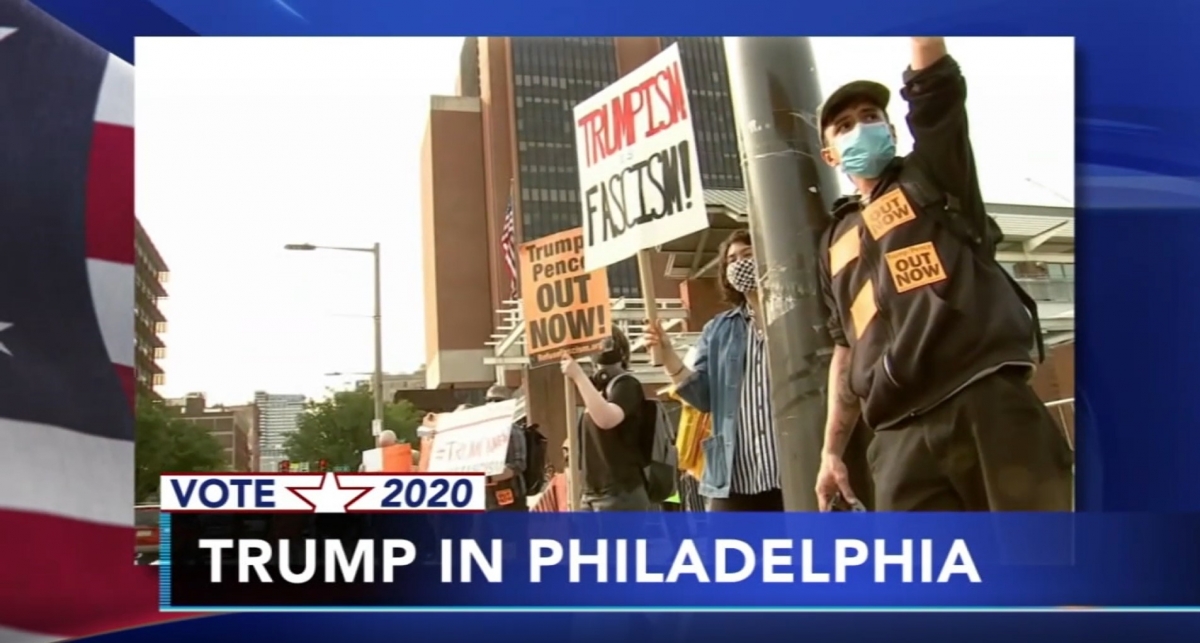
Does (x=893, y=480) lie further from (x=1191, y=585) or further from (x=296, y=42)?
(x=296, y=42)

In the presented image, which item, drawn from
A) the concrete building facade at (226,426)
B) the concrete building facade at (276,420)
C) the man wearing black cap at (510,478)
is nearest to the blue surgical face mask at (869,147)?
the man wearing black cap at (510,478)

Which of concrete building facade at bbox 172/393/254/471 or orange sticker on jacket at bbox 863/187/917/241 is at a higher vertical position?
orange sticker on jacket at bbox 863/187/917/241

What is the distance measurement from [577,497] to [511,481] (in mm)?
155

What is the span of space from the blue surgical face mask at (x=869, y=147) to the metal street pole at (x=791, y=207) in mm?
59

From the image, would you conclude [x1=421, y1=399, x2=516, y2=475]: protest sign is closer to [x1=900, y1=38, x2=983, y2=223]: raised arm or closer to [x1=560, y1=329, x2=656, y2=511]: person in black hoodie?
[x1=560, y1=329, x2=656, y2=511]: person in black hoodie

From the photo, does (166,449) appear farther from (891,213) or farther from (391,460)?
(891,213)

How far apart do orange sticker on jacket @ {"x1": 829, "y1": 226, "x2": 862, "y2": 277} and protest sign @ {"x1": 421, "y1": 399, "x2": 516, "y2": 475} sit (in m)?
0.80

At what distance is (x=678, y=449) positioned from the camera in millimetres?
2094

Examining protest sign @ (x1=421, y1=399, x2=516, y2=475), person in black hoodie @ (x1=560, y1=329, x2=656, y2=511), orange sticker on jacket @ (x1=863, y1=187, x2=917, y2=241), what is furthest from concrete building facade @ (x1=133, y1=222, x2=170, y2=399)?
orange sticker on jacket @ (x1=863, y1=187, x2=917, y2=241)

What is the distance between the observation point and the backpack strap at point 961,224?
2047 millimetres

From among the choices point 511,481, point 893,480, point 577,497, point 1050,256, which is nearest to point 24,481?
point 511,481

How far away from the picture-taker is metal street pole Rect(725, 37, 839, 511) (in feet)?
6.77

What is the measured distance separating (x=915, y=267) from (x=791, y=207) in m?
0.31

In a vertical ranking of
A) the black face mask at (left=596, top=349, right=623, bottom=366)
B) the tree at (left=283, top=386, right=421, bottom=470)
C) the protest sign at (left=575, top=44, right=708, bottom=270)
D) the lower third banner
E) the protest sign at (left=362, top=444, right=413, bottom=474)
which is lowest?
the lower third banner
